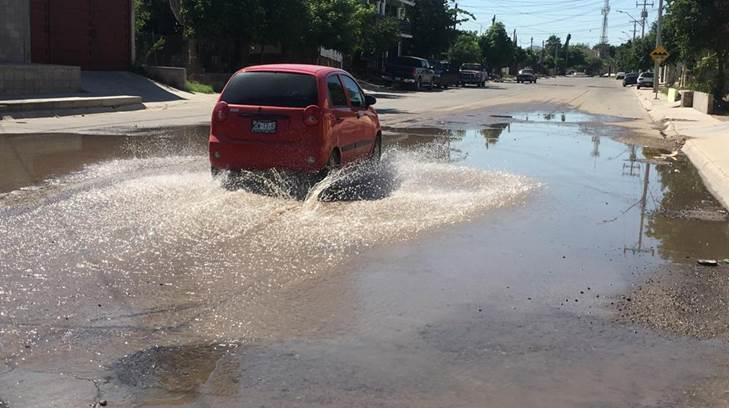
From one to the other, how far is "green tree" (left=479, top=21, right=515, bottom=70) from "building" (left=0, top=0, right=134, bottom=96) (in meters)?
75.5

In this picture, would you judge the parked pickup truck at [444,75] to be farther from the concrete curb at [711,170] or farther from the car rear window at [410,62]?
the concrete curb at [711,170]

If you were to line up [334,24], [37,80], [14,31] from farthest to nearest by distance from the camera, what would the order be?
1. [334,24]
2. [14,31]
3. [37,80]

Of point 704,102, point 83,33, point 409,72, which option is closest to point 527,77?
point 409,72

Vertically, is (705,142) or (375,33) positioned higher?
(375,33)

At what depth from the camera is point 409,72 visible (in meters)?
50.9

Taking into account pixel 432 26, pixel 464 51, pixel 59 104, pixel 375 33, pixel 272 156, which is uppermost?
pixel 432 26

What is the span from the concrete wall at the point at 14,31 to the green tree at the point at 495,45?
8099 centimetres

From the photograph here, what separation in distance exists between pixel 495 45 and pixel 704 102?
74351 millimetres

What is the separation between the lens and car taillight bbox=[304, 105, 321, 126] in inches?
372

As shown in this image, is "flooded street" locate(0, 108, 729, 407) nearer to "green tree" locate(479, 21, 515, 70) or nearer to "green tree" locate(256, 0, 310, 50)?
"green tree" locate(256, 0, 310, 50)

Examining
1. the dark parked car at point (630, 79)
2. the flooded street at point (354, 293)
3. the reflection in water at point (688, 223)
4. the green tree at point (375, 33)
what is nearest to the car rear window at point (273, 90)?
the flooded street at point (354, 293)

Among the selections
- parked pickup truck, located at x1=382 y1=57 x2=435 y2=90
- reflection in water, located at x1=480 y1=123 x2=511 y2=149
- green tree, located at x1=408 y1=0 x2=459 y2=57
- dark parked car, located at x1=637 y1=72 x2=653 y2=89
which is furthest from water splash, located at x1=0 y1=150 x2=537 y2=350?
dark parked car, located at x1=637 y1=72 x2=653 y2=89

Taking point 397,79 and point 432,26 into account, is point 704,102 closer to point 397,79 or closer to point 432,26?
point 397,79

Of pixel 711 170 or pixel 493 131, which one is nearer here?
pixel 711 170
